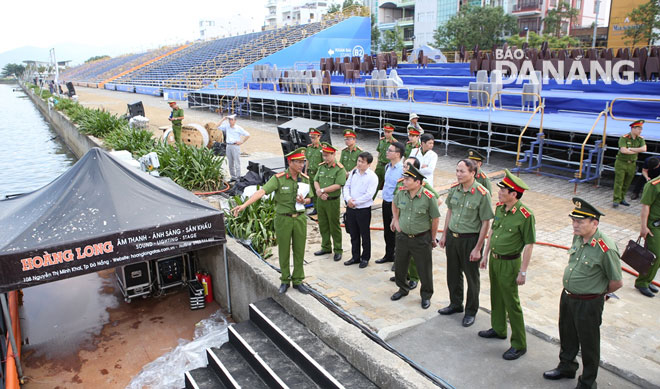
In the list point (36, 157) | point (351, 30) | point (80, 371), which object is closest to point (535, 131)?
point (80, 371)

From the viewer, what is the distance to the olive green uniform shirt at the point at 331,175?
→ 6.89 meters

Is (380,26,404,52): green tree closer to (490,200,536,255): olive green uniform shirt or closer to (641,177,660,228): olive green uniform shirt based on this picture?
(641,177,660,228): olive green uniform shirt

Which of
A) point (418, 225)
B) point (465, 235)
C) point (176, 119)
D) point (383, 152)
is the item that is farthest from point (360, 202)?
point (176, 119)

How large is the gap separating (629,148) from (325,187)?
594 centimetres

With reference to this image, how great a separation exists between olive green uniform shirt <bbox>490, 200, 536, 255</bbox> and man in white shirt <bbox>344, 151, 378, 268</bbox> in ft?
8.04

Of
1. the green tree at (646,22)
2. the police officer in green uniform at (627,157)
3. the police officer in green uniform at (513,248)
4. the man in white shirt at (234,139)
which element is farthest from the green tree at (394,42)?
the police officer in green uniform at (513,248)

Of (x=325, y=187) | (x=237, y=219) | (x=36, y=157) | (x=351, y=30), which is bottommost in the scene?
(x=36, y=157)

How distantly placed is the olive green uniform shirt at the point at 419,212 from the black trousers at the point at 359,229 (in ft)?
4.45

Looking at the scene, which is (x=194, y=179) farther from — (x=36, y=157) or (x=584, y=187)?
(x=36, y=157)

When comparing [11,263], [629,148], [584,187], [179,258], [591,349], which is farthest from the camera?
[584,187]

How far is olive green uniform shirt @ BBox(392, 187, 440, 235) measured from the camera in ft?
17.8

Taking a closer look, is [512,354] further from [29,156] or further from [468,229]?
[29,156]

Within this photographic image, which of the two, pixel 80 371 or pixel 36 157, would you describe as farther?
pixel 36 157

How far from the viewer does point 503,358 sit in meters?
4.53
